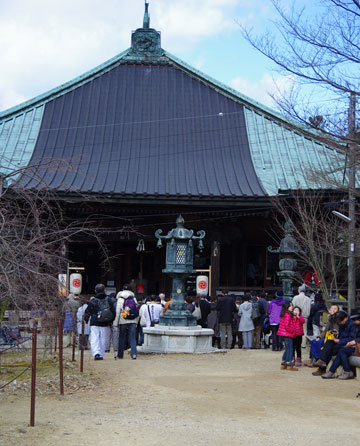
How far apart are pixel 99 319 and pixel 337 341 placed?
5.00 metres

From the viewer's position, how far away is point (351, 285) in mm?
17766

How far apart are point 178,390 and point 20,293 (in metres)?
2.88

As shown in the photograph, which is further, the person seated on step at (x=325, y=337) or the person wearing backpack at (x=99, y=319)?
the person wearing backpack at (x=99, y=319)

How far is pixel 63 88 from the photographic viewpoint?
27.2m

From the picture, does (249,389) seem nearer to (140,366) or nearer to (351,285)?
(140,366)

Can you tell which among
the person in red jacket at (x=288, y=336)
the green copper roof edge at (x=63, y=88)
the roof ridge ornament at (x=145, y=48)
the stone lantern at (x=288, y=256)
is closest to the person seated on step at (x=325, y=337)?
the person in red jacket at (x=288, y=336)

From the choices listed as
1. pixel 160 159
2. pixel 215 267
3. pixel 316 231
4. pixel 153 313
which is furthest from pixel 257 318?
pixel 160 159

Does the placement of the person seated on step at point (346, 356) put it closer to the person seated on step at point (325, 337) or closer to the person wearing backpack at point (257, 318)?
the person seated on step at point (325, 337)

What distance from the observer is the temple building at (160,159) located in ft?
72.1

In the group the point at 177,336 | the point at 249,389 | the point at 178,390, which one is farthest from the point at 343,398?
the point at 177,336

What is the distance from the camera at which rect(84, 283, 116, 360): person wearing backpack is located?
45.5 feet

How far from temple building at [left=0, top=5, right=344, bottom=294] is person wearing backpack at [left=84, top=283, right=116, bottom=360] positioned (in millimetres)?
7016

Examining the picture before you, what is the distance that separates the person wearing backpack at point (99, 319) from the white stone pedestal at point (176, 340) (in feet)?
5.99

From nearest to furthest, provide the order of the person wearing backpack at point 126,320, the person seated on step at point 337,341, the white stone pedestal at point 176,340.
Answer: the person seated on step at point 337,341 → the person wearing backpack at point 126,320 → the white stone pedestal at point 176,340
